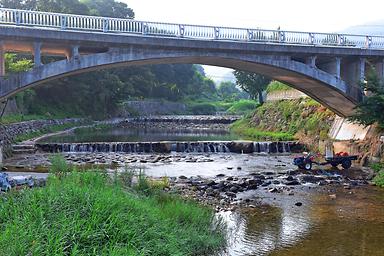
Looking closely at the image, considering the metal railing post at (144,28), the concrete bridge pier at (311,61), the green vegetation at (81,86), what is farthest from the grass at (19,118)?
the concrete bridge pier at (311,61)

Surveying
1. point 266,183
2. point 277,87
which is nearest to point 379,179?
point 266,183

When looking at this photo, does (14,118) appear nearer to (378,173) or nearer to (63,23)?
(63,23)

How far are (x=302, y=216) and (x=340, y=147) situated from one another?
530 inches

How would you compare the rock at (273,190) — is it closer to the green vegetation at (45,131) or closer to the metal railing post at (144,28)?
the metal railing post at (144,28)

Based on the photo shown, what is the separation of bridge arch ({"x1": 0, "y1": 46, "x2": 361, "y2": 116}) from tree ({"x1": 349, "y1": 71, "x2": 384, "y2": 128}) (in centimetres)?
176

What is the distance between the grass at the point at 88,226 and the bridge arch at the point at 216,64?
35.5 ft

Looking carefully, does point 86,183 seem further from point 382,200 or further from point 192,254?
point 382,200

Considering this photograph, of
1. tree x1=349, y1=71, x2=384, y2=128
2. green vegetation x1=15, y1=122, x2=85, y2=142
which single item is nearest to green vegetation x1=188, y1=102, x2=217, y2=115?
green vegetation x1=15, y1=122, x2=85, y2=142

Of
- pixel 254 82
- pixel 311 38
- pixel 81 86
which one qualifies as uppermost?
pixel 254 82

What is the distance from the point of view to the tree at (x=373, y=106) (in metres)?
21.8

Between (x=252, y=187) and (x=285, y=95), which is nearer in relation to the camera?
(x=252, y=187)

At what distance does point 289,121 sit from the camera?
34.0 metres

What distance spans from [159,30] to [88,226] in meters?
15.4

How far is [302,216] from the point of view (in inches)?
478
